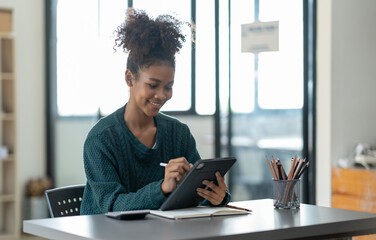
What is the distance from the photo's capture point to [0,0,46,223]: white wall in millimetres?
5680

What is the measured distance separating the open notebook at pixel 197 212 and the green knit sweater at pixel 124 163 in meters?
0.08

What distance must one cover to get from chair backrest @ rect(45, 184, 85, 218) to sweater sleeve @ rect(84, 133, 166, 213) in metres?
0.15

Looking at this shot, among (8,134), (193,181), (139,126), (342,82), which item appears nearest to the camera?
(193,181)

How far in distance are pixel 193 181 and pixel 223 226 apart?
0.23 metres

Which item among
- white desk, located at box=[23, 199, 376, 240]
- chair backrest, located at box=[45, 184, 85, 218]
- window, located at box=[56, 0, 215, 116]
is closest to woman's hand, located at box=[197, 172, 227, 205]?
white desk, located at box=[23, 199, 376, 240]

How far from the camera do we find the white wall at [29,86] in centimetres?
568

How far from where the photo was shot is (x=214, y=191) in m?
2.03

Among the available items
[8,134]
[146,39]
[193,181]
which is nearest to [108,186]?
[193,181]

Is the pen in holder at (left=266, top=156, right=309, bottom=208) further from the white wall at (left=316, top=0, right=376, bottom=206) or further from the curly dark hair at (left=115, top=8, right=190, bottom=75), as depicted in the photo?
the white wall at (left=316, top=0, right=376, bottom=206)

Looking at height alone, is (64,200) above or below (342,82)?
below

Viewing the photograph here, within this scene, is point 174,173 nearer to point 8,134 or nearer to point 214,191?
point 214,191

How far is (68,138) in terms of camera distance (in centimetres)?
583

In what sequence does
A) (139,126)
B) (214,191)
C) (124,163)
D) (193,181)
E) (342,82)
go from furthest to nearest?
(342,82)
(139,126)
(124,163)
(214,191)
(193,181)

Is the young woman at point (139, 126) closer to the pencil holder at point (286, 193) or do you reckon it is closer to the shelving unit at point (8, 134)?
the pencil holder at point (286, 193)
